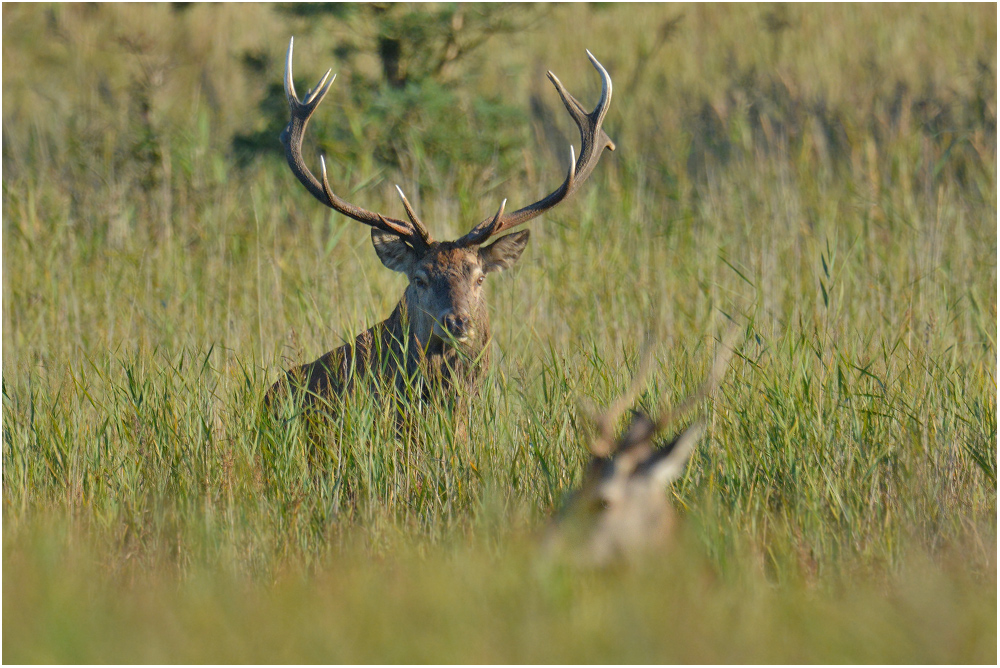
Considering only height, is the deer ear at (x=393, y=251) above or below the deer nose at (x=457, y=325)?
above

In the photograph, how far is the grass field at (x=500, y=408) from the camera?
2.30 m

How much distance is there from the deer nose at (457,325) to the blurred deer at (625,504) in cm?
148

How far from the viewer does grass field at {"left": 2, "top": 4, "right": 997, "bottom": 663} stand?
2.30 metres

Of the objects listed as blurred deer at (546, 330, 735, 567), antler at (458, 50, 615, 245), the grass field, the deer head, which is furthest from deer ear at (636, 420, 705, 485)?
antler at (458, 50, 615, 245)

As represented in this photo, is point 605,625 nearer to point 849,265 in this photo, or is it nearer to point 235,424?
point 235,424

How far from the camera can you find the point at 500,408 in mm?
3715

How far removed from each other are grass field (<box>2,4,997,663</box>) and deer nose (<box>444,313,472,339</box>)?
0.88 feet

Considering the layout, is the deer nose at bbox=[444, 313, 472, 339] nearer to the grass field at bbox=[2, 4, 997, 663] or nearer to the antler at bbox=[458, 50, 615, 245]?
the grass field at bbox=[2, 4, 997, 663]

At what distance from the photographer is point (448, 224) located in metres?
6.31

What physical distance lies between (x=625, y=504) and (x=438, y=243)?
2.18 metres

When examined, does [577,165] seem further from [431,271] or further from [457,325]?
[457,325]

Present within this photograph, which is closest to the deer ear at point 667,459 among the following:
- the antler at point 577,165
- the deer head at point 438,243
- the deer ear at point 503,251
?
the deer head at point 438,243

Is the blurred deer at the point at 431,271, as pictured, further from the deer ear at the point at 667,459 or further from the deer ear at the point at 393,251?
the deer ear at the point at 667,459

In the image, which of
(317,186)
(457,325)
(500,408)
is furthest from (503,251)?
(500,408)
